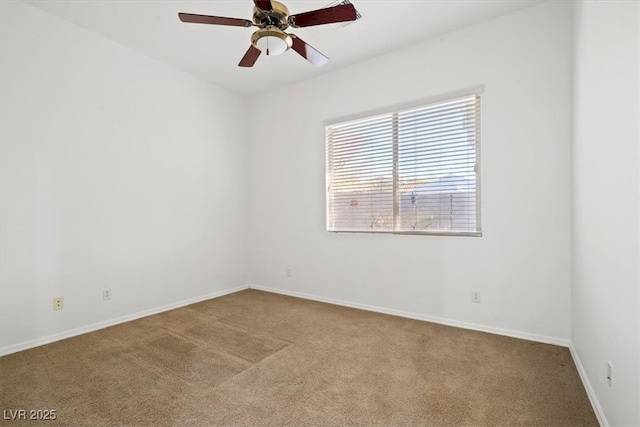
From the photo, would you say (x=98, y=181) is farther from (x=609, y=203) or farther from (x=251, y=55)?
(x=609, y=203)

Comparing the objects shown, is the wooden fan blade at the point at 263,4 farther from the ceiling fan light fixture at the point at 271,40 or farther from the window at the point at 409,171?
the window at the point at 409,171

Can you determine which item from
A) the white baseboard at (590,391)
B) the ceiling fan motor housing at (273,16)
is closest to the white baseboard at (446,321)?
the white baseboard at (590,391)

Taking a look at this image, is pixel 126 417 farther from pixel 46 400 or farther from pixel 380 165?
pixel 380 165

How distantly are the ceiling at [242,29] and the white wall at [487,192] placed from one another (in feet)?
0.71

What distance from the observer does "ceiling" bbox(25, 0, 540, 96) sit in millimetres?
2766

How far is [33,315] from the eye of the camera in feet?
9.15

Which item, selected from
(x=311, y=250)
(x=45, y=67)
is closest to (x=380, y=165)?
(x=311, y=250)

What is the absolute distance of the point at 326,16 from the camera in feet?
6.92

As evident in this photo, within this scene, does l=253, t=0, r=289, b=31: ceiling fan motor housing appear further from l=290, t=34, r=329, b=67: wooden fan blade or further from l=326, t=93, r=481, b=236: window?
l=326, t=93, r=481, b=236: window

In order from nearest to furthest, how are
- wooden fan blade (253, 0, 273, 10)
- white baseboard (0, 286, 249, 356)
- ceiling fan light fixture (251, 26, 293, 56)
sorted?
wooden fan blade (253, 0, 273, 10) < ceiling fan light fixture (251, 26, 293, 56) < white baseboard (0, 286, 249, 356)

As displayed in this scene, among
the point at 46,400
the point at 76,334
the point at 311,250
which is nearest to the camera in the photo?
the point at 46,400

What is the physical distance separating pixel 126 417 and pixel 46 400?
0.62m

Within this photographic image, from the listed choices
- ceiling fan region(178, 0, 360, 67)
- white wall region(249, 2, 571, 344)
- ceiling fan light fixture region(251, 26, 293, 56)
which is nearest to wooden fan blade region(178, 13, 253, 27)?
ceiling fan region(178, 0, 360, 67)

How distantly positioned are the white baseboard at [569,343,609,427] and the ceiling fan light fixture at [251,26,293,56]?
2.97 meters
